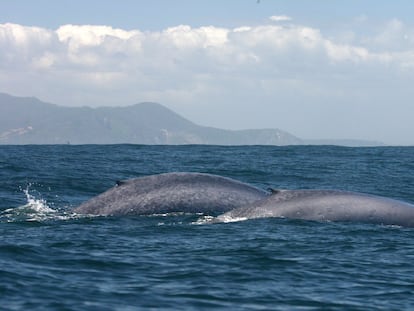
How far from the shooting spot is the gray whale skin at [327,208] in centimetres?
1948

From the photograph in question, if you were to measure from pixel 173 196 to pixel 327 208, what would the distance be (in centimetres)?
417

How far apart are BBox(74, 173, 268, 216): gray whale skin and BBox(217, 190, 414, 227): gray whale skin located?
102 cm

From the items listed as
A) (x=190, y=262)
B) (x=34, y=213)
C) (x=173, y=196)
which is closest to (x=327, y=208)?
(x=173, y=196)

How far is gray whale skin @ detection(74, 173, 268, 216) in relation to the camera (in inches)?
826

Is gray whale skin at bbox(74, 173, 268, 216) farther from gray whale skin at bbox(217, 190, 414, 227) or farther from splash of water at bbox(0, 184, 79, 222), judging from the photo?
gray whale skin at bbox(217, 190, 414, 227)

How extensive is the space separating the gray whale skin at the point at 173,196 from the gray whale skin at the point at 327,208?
3.34 ft

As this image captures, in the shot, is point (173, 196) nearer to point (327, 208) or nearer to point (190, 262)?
point (327, 208)

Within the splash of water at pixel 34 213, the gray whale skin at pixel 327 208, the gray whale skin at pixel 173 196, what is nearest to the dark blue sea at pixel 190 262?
the splash of water at pixel 34 213

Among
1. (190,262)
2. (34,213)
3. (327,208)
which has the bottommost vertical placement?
(190,262)

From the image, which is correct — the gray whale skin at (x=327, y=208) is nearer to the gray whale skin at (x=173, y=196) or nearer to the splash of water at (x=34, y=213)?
the gray whale skin at (x=173, y=196)

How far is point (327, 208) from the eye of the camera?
64.6 ft

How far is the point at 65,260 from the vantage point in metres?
14.7

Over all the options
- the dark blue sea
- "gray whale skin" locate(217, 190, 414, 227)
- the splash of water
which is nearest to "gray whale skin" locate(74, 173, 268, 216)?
the dark blue sea

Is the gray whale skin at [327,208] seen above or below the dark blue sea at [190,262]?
above
